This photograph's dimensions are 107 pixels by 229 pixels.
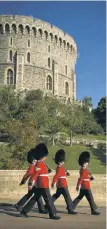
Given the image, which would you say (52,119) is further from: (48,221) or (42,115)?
(48,221)

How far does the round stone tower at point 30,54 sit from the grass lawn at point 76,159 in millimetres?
18975

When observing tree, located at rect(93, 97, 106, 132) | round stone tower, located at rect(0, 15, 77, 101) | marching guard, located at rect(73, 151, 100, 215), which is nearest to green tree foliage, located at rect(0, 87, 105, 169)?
round stone tower, located at rect(0, 15, 77, 101)

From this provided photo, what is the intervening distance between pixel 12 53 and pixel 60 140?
1991 cm

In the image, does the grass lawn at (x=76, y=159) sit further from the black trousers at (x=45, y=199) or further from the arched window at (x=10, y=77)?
the arched window at (x=10, y=77)

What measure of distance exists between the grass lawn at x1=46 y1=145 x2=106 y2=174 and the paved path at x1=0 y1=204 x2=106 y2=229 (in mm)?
17260

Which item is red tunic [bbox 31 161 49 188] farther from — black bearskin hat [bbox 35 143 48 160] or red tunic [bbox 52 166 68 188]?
red tunic [bbox 52 166 68 188]

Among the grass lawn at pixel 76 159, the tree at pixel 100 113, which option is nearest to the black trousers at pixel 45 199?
the grass lawn at pixel 76 159

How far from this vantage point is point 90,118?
45.6 m

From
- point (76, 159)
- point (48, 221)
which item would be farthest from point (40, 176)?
point (76, 159)

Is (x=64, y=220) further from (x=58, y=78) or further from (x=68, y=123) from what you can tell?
(x=58, y=78)

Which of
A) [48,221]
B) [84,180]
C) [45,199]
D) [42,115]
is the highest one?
[42,115]

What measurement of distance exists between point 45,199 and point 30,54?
148 feet

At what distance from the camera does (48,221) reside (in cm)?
632

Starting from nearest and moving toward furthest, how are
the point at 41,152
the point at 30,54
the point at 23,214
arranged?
the point at 23,214 → the point at 41,152 → the point at 30,54
